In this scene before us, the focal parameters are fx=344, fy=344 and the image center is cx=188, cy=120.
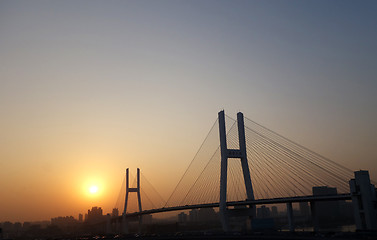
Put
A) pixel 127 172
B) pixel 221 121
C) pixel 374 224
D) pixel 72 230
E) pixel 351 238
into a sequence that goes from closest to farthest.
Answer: pixel 351 238 < pixel 374 224 < pixel 221 121 < pixel 127 172 < pixel 72 230

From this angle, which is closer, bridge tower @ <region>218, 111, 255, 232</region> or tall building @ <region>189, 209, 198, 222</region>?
bridge tower @ <region>218, 111, 255, 232</region>

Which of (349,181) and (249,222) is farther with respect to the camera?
(249,222)

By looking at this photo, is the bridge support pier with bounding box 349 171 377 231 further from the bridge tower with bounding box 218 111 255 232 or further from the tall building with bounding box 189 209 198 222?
the tall building with bounding box 189 209 198 222

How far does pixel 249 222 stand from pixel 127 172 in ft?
206

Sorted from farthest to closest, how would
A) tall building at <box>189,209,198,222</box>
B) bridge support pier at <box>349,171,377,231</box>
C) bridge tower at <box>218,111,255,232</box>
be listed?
tall building at <box>189,209,198,222</box> → bridge tower at <box>218,111,255,232</box> → bridge support pier at <box>349,171,377,231</box>

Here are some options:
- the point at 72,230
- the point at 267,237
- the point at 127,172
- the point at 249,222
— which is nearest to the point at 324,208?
the point at 127,172

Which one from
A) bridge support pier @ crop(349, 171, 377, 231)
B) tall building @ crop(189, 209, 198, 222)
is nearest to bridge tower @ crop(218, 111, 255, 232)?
bridge support pier @ crop(349, 171, 377, 231)

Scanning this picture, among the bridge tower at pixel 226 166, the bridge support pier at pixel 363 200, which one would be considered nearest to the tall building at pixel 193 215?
the bridge tower at pixel 226 166

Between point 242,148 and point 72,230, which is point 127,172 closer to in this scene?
point 242,148

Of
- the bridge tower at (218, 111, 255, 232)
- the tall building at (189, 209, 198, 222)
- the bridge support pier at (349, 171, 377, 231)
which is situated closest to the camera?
the bridge support pier at (349, 171, 377, 231)

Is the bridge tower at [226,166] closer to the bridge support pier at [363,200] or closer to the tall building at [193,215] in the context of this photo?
the bridge support pier at [363,200]

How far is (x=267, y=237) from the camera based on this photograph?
3975cm

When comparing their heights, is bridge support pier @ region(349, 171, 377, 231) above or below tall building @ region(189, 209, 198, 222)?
above

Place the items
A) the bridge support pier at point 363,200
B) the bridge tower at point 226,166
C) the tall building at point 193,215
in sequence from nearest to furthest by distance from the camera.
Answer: the bridge support pier at point 363,200 → the bridge tower at point 226,166 → the tall building at point 193,215
